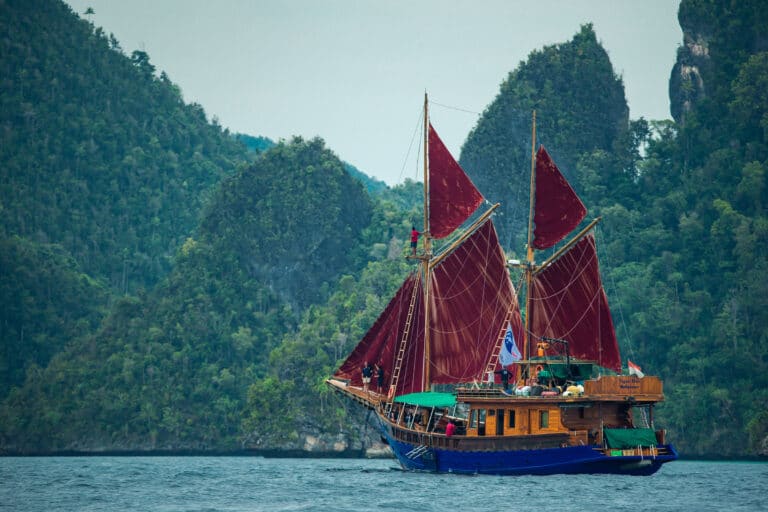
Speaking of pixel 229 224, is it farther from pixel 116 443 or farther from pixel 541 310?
pixel 541 310

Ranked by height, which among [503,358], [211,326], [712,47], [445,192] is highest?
[712,47]

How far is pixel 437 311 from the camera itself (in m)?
75.6

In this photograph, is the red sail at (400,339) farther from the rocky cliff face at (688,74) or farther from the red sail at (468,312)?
the rocky cliff face at (688,74)

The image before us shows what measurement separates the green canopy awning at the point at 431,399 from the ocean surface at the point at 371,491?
11.8 feet

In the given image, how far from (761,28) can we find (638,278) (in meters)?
29.1

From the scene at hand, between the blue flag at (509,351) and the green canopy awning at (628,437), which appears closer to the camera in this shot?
the green canopy awning at (628,437)

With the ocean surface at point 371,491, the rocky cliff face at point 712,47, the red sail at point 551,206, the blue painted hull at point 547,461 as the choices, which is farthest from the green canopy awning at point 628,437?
the rocky cliff face at point 712,47

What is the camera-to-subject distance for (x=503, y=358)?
2672 inches

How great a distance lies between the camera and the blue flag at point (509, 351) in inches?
2667

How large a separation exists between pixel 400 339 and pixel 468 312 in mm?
4114

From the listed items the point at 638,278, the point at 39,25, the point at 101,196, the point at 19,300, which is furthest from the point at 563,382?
the point at 39,25

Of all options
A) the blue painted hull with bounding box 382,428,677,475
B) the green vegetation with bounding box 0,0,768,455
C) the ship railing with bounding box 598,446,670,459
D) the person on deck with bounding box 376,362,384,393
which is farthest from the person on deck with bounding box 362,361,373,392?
the green vegetation with bounding box 0,0,768,455

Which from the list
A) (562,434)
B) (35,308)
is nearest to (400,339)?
(562,434)

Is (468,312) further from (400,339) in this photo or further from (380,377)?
(380,377)
